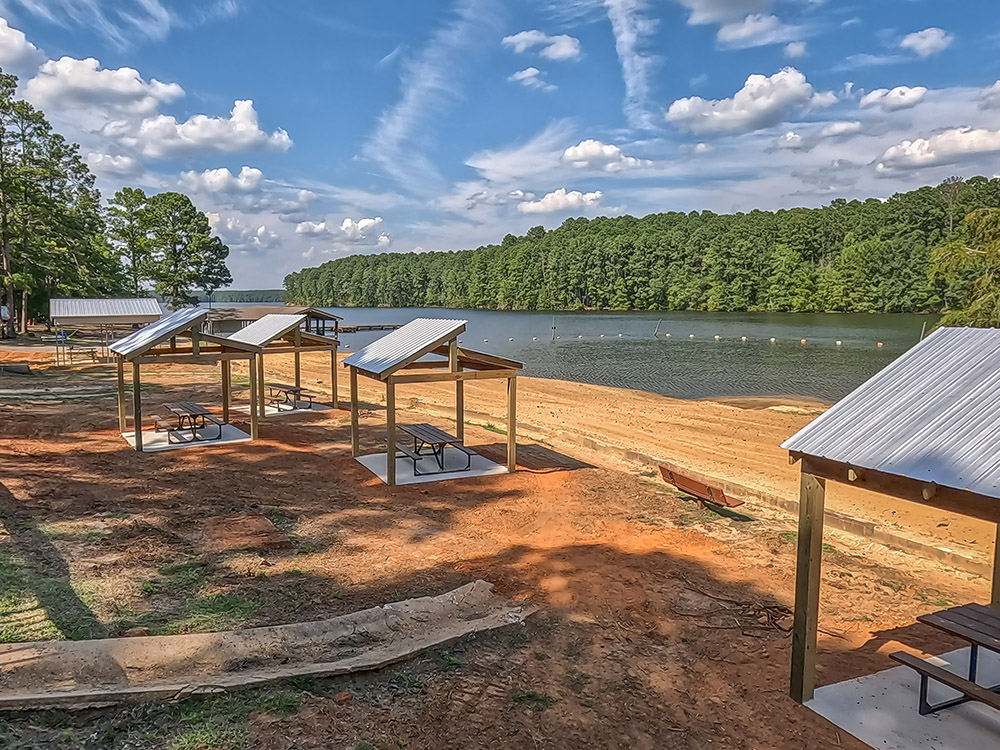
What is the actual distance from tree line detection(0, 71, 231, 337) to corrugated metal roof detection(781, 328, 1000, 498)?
109 ft

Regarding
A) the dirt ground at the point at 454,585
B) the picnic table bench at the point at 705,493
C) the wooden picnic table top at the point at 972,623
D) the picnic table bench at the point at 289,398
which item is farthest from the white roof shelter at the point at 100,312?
the wooden picnic table top at the point at 972,623

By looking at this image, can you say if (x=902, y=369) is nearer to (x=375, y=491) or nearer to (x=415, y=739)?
(x=415, y=739)

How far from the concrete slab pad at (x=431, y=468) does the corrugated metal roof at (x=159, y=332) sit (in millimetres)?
4201

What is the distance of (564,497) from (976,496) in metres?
6.66

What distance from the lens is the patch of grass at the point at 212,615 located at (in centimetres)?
488

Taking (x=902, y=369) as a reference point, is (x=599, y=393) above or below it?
below

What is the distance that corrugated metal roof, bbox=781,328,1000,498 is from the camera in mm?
3406

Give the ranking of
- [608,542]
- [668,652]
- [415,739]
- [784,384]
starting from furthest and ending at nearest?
[784,384] < [608,542] < [668,652] < [415,739]

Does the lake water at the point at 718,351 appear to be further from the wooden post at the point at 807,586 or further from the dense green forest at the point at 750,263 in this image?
the wooden post at the point at 807,586

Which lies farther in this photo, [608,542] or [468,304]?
[468,304]

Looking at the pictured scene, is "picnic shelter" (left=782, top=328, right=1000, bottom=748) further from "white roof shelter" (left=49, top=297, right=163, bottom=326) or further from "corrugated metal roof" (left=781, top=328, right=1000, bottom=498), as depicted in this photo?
"white roof shelter" (left=49, top=297, right=163, bottom=326)

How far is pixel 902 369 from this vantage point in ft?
14.5

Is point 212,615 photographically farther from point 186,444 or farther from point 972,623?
point 186,444

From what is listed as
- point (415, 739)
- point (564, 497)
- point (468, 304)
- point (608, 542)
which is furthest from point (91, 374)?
point (468, 304)
